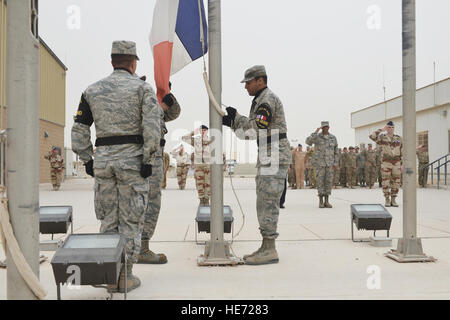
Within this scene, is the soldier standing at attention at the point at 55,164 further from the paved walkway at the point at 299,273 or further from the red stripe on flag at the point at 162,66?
the red stripe on flag at the point at 162,66

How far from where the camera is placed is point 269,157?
433cm

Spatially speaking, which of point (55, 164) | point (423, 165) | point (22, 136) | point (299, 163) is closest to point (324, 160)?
point (299, 163)

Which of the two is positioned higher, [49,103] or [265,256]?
[49,103]

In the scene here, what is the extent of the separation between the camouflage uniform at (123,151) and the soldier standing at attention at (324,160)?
675cm

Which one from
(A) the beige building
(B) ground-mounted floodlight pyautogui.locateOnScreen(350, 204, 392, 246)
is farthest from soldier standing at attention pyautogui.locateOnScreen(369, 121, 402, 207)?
(A) the beige building

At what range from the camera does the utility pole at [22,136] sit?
198cm

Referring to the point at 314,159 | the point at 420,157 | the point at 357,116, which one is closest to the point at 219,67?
the point at 314,159

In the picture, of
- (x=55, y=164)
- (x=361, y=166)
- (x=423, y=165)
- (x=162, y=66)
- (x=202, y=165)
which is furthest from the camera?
(x=361, y=166)

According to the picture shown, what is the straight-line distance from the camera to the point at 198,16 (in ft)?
14.9

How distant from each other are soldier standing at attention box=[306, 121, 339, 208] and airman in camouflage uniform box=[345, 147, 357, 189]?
8.28m

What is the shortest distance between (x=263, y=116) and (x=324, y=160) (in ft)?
18.9

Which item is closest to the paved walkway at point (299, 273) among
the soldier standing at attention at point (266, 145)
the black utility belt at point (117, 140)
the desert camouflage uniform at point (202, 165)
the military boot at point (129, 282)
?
the military boot at point (129, 282)

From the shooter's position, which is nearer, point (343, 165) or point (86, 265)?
point (86, 265)

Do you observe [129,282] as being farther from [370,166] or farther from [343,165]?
[343,165]
